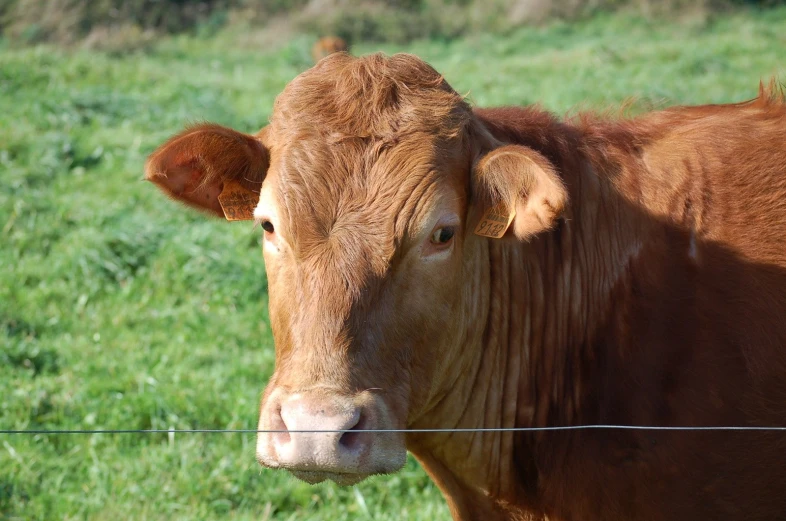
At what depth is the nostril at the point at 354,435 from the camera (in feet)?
8.94

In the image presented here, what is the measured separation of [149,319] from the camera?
675cm

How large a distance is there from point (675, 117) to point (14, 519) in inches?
151

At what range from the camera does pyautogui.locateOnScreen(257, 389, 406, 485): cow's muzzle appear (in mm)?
2689

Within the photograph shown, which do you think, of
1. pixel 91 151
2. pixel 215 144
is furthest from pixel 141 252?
pixel 215 144

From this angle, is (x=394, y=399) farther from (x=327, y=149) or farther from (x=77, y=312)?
(x=77, y=312)

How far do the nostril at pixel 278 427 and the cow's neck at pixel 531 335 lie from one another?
0.86 meters

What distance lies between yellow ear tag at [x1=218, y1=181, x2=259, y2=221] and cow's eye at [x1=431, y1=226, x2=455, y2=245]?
0.81 meters

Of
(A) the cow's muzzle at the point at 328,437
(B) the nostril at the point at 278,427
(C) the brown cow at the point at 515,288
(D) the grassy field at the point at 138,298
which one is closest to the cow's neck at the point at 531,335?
(C) the brown cow at the point at 515,288

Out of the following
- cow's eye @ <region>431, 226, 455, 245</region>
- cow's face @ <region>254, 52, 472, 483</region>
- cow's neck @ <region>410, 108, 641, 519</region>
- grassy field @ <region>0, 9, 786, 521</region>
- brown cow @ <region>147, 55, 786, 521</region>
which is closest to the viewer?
cow's face @ <region>254, 52, 472, 483</region>

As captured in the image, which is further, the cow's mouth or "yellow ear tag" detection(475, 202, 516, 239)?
"yellow ear tag" detection(475, 202, 516, 239)

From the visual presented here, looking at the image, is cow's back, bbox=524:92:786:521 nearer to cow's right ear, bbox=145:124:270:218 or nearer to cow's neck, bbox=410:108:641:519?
cow's neck, bbox=410:108:641:519

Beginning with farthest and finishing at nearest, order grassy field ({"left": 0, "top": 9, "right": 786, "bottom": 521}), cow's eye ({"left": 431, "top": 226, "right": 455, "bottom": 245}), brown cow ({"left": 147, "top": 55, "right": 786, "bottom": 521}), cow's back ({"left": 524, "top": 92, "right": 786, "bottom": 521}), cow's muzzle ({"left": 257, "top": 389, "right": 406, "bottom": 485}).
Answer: grassy field ({"left": 0, "top": 9, "right": 786, "bottom": 521}) → cow's back ({"left": 524, "top": 92, "right": 786, "bottom": 521}) → cow's eye ({"left": 431, "top": 226, "right": 455, "bottom": 245}) → brown cow ({"left": 147, "top": 55, "right": 786, "bottom": 521}) → cow's muzzle ({"left": 257, "top": 389, "right": 406, "bottom": 485})

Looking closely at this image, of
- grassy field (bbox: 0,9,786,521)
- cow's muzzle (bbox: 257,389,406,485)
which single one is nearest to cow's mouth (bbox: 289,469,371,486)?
cow's muzzle (bbox: 257,389,406,485)

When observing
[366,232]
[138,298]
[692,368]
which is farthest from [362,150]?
[138,298]
